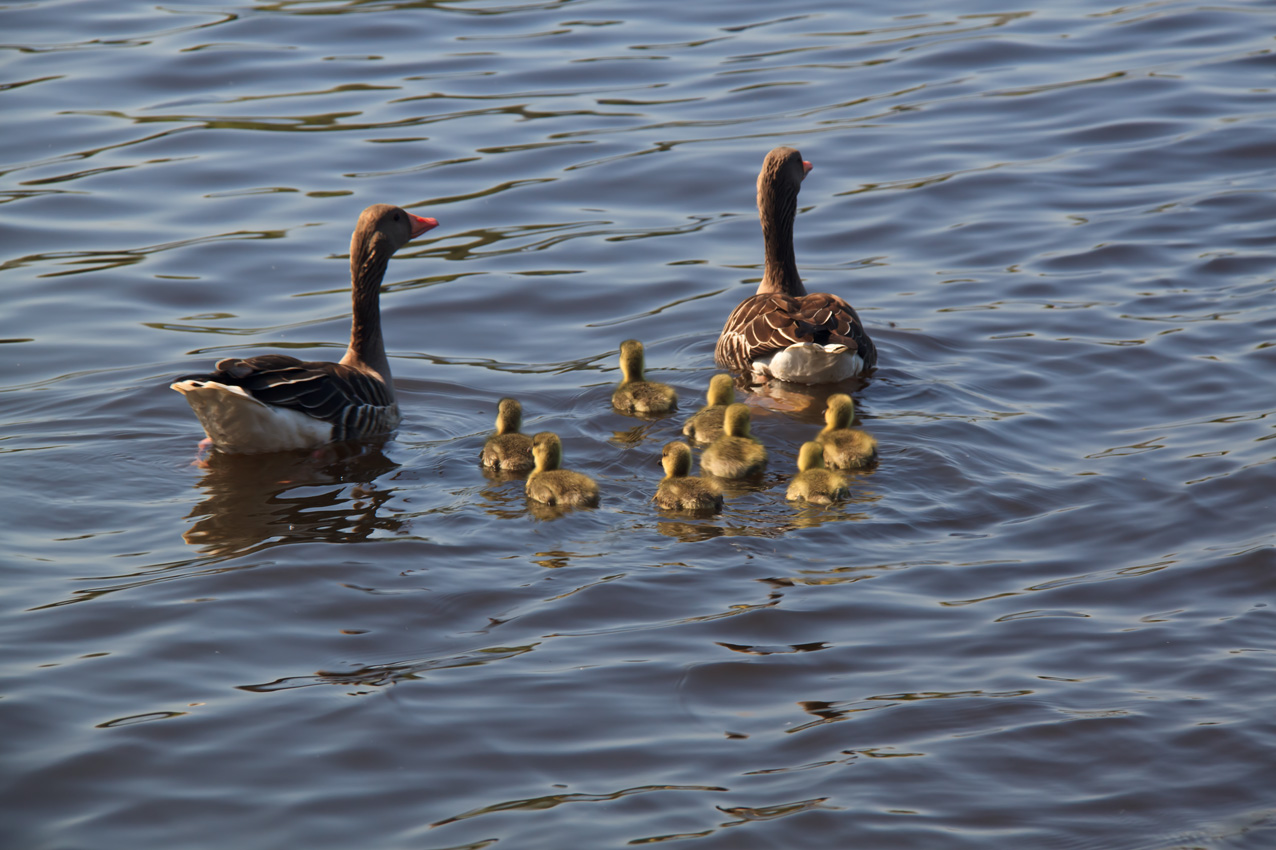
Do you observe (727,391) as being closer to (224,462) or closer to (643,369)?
(643,369)

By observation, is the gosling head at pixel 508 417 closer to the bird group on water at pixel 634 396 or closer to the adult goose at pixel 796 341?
the bird group on water at pixel 634 396

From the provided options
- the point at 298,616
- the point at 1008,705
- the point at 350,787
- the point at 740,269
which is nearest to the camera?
the point at 350,787

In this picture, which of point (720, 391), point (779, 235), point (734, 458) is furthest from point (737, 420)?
point (779, 235)

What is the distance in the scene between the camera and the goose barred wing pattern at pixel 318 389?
9.27 metres

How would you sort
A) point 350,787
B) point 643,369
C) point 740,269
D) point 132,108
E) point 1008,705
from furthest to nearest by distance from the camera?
1. point 132,108
2. point 740,269
3. point 643,369
4. point 1008,705
5. point 350,787

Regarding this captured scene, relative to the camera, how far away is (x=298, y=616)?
7.39 meters

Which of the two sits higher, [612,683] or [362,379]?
[362,379]

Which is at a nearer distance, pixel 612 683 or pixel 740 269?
pixel 612 683

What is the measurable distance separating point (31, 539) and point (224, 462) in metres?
1.56

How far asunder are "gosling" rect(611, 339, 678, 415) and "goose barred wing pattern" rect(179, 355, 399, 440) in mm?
1727

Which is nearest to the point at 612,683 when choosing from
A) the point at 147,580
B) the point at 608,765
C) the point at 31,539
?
the point at 608,765

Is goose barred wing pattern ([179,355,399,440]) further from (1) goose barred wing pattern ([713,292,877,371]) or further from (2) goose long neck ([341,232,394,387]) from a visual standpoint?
(1) goose barred wing pattern ([713,292,877,371])

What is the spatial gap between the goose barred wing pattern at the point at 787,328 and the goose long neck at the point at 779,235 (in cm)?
84

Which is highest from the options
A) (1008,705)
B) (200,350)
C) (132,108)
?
(132,108)
